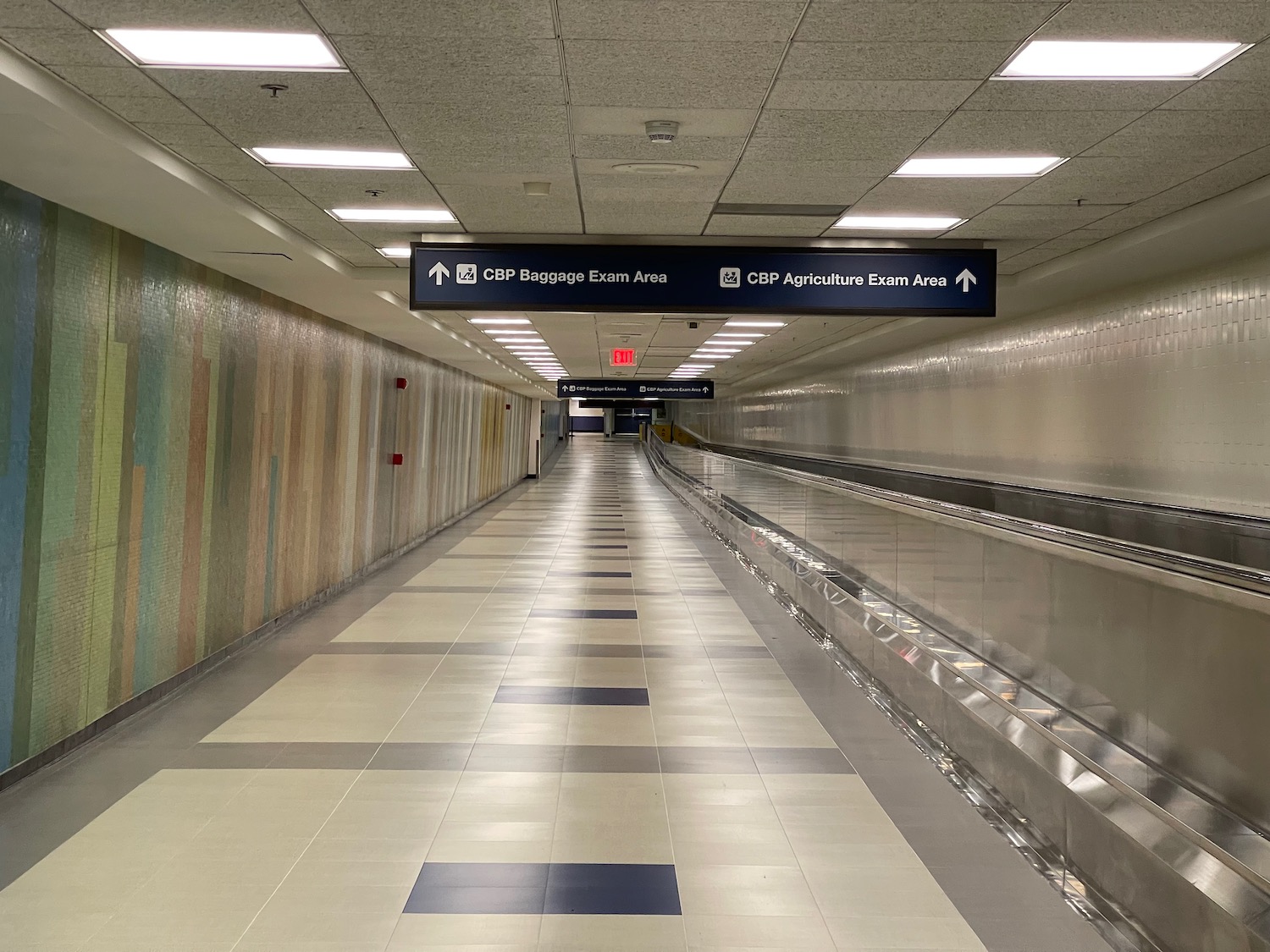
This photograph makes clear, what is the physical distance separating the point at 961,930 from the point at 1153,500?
6678mm

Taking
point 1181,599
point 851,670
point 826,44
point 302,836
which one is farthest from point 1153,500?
point 302,836

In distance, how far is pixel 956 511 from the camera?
5.41 meters

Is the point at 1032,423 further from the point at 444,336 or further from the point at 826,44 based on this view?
the point at 826,44

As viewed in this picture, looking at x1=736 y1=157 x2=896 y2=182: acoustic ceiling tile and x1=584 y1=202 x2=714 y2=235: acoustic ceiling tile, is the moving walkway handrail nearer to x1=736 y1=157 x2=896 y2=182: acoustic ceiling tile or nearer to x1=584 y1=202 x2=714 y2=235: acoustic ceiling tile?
x1=736 y1=157 x2=896 y2=182: acoustic ceiling tile

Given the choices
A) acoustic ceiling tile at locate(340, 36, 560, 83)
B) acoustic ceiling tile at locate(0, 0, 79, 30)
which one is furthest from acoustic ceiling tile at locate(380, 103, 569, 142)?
acoustic ceiling tile at locate(0, 0, 79, 30)

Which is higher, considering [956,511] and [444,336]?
[444,336]

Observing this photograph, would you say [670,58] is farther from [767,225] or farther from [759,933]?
[759,933]

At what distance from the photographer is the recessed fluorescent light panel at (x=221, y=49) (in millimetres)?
3260

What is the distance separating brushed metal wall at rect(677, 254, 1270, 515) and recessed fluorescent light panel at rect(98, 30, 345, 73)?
6.94 m

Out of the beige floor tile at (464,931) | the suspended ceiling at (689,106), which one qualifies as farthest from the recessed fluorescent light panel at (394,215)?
the beige floor tile at (464,931)

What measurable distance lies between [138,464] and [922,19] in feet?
16.1

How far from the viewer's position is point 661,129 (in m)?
4.14

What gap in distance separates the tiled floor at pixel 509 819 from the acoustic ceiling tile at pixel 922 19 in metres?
3.00

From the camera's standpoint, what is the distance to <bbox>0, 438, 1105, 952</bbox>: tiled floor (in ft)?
10.2
